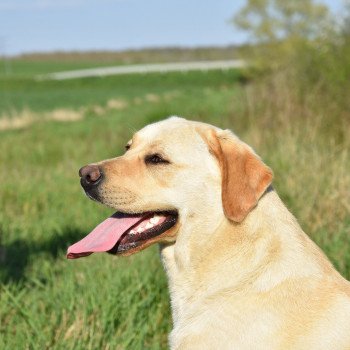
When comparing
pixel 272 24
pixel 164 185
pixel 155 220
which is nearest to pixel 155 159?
pixel 164 185

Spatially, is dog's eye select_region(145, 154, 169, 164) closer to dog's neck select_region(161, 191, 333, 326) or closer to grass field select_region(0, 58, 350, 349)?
dog's neck select_region(161, 191, 333, 326)

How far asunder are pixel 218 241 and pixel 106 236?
2.15 feet

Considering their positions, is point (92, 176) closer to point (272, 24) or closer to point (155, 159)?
point (155, 159)

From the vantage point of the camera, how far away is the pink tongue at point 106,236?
398 centimetres

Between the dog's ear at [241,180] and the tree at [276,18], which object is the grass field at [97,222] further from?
the tree at [276,18]

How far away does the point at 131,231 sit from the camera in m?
3.99

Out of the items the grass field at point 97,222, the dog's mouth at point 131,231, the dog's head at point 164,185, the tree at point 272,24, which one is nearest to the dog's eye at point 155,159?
the dog's head at point 164,185

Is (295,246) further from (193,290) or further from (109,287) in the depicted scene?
(109,287)

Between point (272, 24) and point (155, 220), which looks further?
point (272, 24)

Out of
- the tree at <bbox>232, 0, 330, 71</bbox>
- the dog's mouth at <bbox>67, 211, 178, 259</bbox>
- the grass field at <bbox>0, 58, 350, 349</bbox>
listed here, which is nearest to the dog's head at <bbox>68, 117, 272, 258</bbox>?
the dog's mouth at <bbox>67, 211, 178, 259</bbox>

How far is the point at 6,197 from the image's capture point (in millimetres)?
8953

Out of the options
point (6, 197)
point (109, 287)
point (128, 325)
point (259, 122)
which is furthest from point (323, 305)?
point (259, 122)

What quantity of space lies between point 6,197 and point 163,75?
209 feet

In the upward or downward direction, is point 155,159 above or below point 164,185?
above
